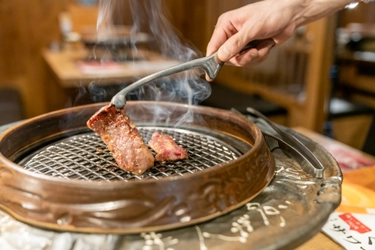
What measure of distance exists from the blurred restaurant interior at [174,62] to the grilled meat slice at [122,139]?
1.53 meters

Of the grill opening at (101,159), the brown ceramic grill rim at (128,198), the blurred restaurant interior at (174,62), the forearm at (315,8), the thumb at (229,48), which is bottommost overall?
the blurred restaurant interior at (174,62)

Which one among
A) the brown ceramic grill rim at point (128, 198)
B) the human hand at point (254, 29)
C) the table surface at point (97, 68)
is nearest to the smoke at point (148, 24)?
the table surface at point (97, 68)

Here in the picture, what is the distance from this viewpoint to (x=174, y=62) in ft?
12.9

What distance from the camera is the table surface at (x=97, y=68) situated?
3.25 metres

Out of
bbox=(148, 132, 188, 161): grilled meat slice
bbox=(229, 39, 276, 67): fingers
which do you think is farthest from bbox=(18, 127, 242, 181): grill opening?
bbox=(229, 39, 276, 67): fingers

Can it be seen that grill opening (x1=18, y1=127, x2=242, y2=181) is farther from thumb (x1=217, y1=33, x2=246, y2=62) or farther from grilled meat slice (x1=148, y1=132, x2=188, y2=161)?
thumb (x1=217, y1=33, x2=246, y2=62)

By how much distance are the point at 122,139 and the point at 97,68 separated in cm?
235

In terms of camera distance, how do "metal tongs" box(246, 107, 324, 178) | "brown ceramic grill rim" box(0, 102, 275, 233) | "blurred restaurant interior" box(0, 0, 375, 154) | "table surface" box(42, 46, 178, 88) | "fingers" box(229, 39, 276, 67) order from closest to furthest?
"brown ceramic grill rim" box(0, 102, 275, 233) → "metal tongs" box(246, 107, 324, 178) → "fingers" box(229, 39, 276, 67) → "table surface" box(42, 46, 178, 88) → "blurred restaurant interior" box(0, 0, 375, 154)

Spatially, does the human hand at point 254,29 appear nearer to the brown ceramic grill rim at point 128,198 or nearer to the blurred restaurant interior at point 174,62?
the brown ceramic grill rim at point 128,198

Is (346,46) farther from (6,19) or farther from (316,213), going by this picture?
(316,213)

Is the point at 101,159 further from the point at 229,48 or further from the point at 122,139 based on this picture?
the point at 229,48

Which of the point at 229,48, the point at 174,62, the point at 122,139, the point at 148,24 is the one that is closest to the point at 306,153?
the point at 229,48

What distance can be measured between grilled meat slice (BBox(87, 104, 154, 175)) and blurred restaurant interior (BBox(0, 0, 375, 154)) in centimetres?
153

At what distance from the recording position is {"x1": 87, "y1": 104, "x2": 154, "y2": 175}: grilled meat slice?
122 cm
